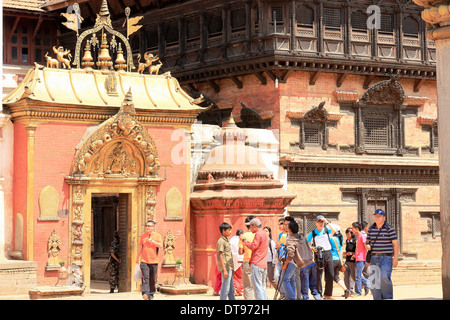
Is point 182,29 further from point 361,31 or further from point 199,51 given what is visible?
point 361,31

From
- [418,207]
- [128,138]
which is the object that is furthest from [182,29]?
[128,138]

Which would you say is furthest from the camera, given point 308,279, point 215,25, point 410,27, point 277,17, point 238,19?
point 410,27

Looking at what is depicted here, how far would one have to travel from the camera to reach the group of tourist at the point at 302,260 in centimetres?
1591

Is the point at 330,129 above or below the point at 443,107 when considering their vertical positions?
above

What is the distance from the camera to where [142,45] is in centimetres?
3659

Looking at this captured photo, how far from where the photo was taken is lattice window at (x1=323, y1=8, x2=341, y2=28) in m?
32.6

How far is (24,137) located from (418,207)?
1761cm

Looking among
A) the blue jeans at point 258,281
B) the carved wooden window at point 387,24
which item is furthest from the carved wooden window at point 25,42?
the blue jeans at point 258,281

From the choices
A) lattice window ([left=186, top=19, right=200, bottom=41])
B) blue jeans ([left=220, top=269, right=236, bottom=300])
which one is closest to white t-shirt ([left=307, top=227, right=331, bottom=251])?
blue jeans ([left=220, top=269, right=236, bottom=300])

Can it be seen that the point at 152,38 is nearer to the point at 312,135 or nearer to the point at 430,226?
the point at 312,135

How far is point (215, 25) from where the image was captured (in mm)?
33812

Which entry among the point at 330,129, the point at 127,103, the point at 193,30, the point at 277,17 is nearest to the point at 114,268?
the point at 127,103

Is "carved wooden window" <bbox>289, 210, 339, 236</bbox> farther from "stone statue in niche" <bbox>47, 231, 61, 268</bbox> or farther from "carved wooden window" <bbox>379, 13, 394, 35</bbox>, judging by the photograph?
"stone statue in niche" <bbox>47, 231, 61, 268</bbox>

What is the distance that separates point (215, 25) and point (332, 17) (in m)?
4.20
